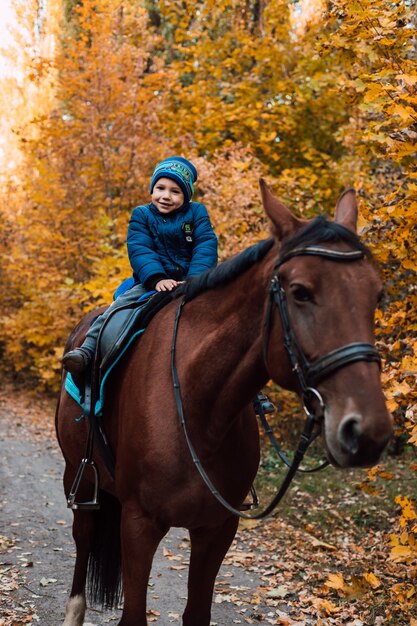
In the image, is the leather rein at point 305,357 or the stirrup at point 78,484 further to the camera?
the stirrup at point 78,484

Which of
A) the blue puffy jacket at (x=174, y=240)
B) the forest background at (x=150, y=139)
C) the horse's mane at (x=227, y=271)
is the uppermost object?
the forest background at (x=150, y=139)

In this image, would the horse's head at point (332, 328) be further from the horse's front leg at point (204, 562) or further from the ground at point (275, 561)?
the ground at point (275, 561)

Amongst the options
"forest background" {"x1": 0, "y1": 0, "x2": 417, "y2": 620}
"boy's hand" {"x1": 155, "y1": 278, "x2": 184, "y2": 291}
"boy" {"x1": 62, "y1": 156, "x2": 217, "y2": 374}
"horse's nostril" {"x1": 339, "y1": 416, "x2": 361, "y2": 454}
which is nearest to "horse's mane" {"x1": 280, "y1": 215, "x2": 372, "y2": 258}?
"horse's nostril" {"x1": 339, "y1": 416, "x2": 361, "y2": 454}

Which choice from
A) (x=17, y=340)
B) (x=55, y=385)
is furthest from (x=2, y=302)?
(x=55, y=385)

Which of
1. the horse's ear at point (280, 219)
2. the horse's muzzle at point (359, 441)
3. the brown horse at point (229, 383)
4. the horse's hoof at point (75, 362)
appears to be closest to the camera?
the horse's muzzle at point (359, 441)

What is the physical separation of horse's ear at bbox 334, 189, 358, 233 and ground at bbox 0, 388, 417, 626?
8.11 ft

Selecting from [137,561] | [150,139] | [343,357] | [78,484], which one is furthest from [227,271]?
[150,139]

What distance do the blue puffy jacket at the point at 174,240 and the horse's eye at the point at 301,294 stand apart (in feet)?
4.19

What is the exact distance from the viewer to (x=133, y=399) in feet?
9.48

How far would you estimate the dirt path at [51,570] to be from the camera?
14.5 ft

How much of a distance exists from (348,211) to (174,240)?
128 cm

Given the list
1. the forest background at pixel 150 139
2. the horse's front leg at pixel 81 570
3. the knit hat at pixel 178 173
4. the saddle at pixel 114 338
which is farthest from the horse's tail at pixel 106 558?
the forest background at pixel 150 139

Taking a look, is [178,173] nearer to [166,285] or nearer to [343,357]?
[166,285]

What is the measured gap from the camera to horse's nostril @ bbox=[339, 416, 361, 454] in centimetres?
183
